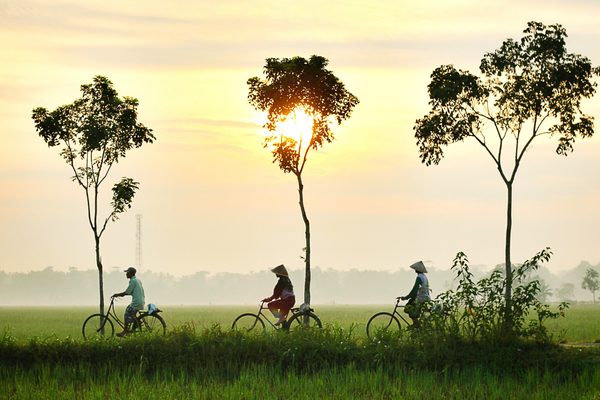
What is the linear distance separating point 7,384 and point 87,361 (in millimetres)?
2250

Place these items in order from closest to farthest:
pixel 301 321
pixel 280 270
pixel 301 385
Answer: pixel 301 385, pixel 280 270, pixel 301 321

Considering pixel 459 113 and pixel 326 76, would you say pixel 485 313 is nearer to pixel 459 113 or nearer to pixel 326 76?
pixel 459 113

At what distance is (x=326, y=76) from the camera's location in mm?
26969

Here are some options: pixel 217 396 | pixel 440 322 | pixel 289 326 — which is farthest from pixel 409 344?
pixel 217 396

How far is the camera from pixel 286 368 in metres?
15.7

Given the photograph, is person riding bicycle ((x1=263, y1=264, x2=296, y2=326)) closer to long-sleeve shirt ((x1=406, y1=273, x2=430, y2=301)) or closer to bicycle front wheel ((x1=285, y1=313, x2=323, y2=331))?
bicycle front wheel ((x1=285, y1=313, x2=323, y2=331))

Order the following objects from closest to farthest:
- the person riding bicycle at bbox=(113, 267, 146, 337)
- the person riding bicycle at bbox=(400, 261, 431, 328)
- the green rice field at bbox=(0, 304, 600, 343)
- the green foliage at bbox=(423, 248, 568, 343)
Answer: the green foliage at bbox=(423, 248, 568, 343)
the person riding bicycle at bbox=(400, 261, 431, 328)
the person riding bicycle at bbox=(113, 267, 146, 337)
the green rice field at bbox=(0, 304, 600, 343)

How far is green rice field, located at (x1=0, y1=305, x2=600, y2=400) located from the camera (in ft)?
43.7

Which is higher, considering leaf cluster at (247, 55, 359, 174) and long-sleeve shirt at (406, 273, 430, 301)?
leaf cluster at (247, 55, 359, 174)

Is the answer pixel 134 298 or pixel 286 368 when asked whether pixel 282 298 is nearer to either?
pixel 286 368

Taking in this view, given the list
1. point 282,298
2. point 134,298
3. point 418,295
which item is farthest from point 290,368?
point 134,298

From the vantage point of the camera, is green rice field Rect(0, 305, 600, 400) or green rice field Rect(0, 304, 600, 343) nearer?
green rice field Rect(0, 305, 600, 400)

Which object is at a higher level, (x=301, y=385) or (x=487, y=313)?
(x=487, y=313)

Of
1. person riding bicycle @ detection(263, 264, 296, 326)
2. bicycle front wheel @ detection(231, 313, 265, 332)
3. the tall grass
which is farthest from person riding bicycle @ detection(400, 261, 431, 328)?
bicycle front wheel @ detection(231, 313, 265, 332)
